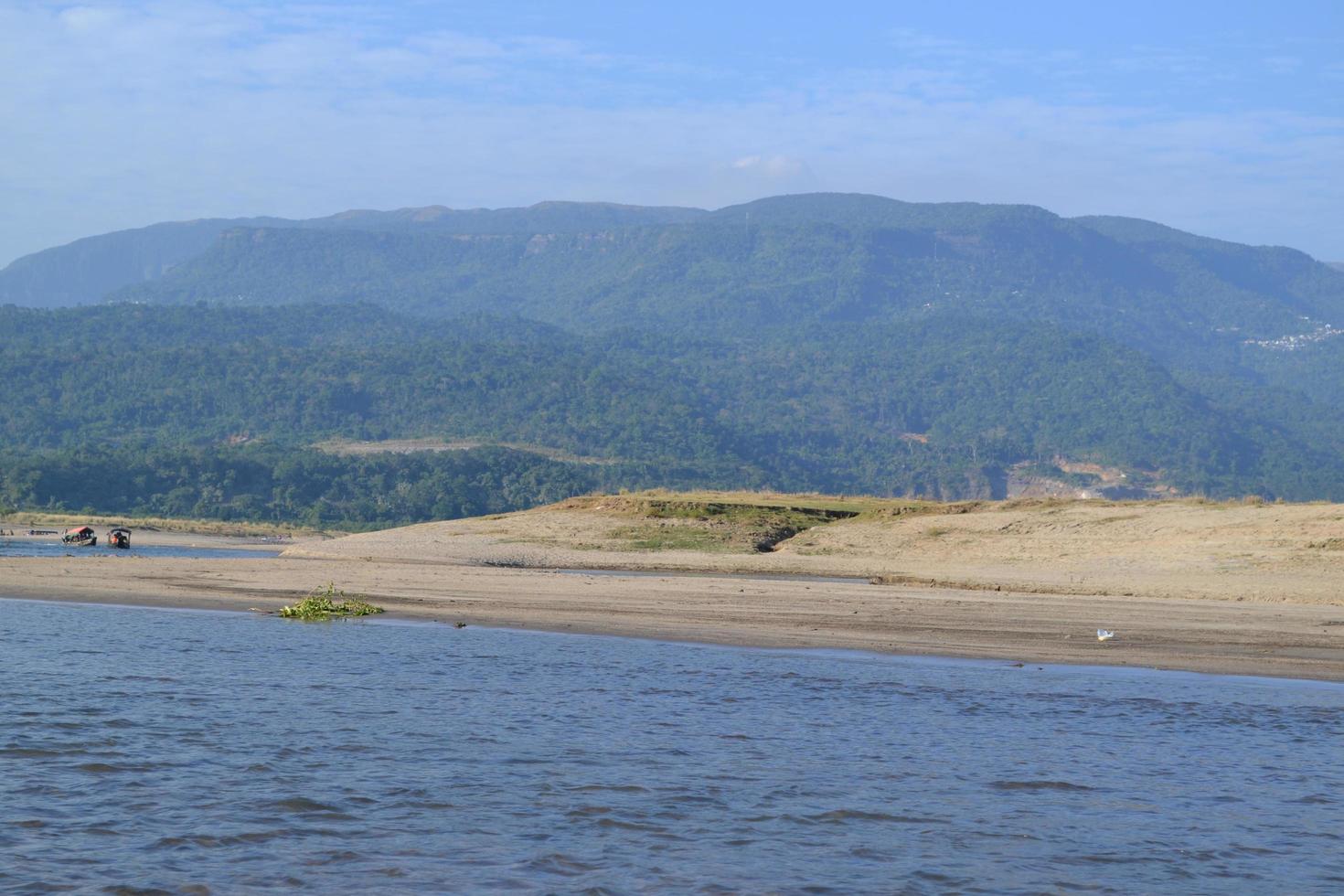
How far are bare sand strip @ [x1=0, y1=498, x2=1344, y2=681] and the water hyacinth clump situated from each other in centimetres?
61

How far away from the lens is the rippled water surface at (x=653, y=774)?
36.3 feet

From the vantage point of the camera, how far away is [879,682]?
1886 centimetres

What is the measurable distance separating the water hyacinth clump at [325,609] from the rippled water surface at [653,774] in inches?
196

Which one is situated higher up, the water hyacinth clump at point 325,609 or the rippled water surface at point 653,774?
the water hyacinth clump at point 325,609

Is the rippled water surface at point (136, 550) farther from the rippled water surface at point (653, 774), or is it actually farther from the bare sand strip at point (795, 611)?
the rippled water surface at point (653, 774)

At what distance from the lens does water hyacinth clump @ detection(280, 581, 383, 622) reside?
1031 inches

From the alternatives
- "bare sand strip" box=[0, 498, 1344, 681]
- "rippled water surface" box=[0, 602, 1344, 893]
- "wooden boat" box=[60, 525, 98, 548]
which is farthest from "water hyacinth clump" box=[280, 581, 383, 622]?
"wooden boat" box=[60, 525, 98, 548]

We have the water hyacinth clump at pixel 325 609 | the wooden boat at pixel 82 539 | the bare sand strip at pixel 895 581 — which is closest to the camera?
the bare sand strip at pixel 895 581

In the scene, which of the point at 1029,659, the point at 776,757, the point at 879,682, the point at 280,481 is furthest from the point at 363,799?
the point at 280,481

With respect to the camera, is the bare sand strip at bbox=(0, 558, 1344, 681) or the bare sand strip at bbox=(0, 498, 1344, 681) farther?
the bare sand strip at bbox=(0, 498, 1344, 681)

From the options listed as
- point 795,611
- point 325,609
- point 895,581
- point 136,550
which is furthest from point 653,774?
point 136,550

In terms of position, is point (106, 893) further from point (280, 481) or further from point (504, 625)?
point (280, 481)

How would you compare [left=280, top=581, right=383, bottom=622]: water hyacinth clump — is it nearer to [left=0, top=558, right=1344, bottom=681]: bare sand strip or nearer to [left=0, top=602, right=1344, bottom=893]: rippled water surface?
[left=0, top=558, right=1344, bottom=681]: bare sand strip

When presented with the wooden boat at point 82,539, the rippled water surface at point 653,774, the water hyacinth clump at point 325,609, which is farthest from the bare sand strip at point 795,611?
the wooden boat at point 82,539
